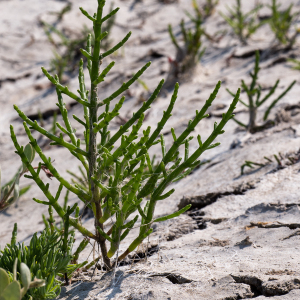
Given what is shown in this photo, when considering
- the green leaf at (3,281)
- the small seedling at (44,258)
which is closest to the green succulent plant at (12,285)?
the green leaf at (3,281)

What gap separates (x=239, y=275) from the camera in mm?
1223

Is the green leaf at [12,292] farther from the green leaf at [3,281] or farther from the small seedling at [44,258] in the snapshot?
the small seedling at [44,258]

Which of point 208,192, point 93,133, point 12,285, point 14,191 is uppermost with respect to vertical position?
point 93,133

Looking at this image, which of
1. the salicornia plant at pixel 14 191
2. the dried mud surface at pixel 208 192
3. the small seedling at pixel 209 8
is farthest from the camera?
the small seedling at pixel 209 8

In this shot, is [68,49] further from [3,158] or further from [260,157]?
[260,157]

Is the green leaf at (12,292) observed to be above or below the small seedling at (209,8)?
below

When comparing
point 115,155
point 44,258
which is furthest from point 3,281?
point 115,155

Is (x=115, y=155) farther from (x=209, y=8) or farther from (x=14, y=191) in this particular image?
(x=209, y=8)

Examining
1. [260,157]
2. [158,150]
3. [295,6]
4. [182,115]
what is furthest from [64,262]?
[295,6]

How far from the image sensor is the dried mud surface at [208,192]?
4.04ft

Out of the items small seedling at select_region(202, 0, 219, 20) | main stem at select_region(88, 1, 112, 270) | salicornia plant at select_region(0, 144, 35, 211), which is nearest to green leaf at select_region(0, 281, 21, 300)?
main stem at select_region(88, 1, 112, 270)

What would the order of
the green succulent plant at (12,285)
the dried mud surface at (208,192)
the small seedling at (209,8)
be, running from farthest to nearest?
the small seedling at (209,8) < the dried mud surface at (208,192) < the green succulent plant at (12,285)

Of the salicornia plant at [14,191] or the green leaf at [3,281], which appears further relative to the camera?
the salicornia plant at [14,191]

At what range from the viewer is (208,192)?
6.75 feet
